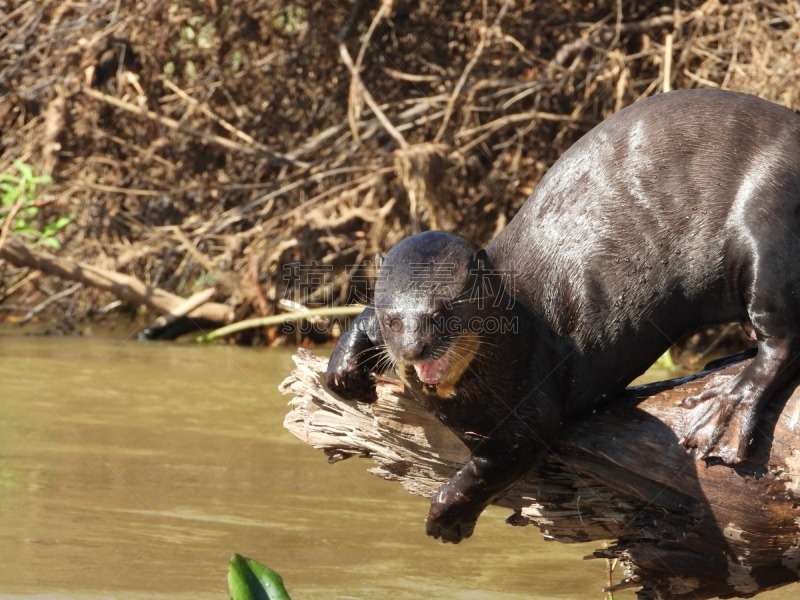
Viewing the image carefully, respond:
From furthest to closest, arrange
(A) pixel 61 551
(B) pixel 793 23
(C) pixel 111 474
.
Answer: (B) pixel 793 23 → (C) pixel 111 474 → (A) pixel 61 551

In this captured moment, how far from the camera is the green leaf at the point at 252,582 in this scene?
7.91 feet

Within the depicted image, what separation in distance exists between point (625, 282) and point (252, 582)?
1.18 meters

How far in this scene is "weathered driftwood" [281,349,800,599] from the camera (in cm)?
266

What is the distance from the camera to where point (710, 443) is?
271 cm

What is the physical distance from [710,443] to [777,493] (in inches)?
7.3

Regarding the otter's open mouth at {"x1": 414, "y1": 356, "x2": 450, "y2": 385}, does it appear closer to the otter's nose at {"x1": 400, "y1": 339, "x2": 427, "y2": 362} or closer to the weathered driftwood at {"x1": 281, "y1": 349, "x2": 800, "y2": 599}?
the otter's nose at {"x1": 400, "y1": 339, "x2": 427, "y2": 362}

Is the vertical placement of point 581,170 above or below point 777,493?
above

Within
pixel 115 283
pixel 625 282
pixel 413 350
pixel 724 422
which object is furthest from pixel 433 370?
pixel 115 283

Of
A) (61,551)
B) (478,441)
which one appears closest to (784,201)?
(478,441)

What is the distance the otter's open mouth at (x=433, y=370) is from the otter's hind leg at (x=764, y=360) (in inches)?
24.0

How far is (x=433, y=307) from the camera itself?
105 inches

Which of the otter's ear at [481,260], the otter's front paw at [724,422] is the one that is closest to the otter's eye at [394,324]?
the otter's ear at [481,260]

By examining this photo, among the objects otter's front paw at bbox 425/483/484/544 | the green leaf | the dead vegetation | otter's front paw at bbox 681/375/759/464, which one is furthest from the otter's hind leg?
the dead vegetation

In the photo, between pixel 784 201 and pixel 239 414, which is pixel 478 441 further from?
pixel 239 414
